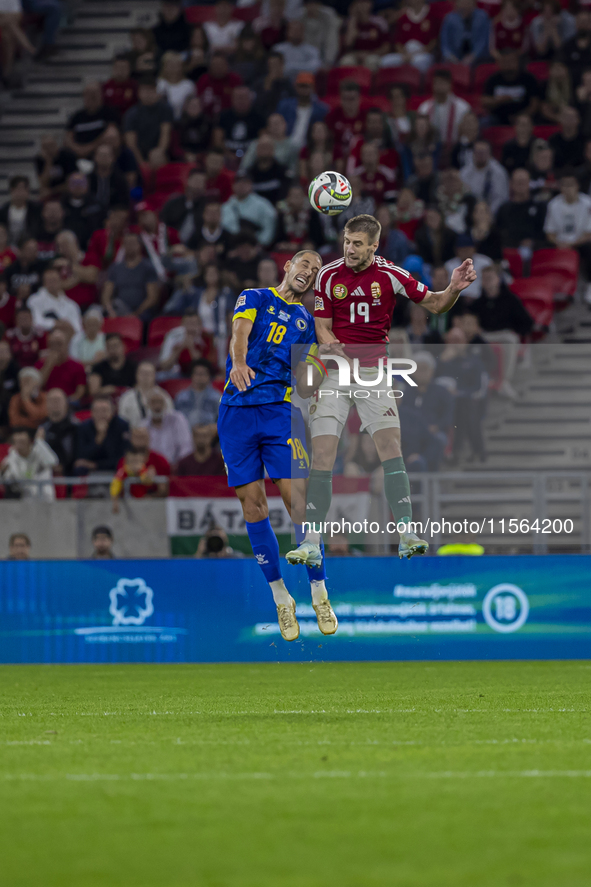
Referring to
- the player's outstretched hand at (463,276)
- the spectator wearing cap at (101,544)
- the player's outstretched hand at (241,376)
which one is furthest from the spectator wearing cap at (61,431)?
the player's outstretched hand at (463,276)

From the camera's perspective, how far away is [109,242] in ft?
66.0

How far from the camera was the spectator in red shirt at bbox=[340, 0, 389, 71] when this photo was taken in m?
21.8

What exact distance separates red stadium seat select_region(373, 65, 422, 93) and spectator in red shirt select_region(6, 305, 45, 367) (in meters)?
6.75

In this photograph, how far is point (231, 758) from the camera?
6117 millimetres

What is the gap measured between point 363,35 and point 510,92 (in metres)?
2.96

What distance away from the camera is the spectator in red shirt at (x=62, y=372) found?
58.7 feet

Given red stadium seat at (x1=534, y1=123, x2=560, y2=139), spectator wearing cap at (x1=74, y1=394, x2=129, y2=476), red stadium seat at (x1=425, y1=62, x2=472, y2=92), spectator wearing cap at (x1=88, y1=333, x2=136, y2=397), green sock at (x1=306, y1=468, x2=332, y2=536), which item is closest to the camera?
green sock at (x1=306, y1=468, x2=332, y2=536)

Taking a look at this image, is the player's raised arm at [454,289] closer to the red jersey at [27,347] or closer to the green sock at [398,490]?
the green sock at [398,490]

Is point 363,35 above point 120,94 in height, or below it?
above

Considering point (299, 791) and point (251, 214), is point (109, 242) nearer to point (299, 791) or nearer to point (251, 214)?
point (251, 214)

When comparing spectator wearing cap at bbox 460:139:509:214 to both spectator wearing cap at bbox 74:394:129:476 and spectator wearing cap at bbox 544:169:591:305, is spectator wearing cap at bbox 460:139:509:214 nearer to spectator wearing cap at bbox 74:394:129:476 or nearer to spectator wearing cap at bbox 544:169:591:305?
spectator wearing cap at bbox 544:169:591:305

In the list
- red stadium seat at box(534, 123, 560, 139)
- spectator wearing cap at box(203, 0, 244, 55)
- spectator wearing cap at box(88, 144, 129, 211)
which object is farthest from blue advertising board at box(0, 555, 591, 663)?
spectator wearing cap at box(203, 0, 244, 55)

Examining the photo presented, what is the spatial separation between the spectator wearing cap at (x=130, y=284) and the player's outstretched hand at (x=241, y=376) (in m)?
9.78

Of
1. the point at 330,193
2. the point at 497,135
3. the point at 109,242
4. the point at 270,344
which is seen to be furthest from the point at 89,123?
the point at 270,344
